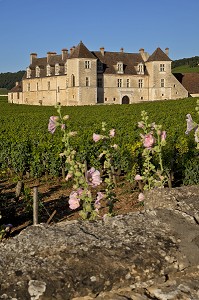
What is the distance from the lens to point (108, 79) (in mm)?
75875

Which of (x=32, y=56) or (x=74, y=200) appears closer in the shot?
(x=74, y=200)

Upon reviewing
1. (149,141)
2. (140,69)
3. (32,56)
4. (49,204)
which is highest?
(32,56)

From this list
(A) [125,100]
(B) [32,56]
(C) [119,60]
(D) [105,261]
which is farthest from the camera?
(B) [32,56]

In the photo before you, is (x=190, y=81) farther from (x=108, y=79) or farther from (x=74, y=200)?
(x=74, y=200)

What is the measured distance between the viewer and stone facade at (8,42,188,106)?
72250 millimetres

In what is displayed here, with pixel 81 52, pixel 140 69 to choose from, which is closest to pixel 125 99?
pixel 140 69

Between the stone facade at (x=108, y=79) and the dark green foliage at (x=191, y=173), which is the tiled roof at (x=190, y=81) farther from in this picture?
the dark green foliage at (x=191, y=173)

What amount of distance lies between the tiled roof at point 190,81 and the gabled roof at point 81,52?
18.3 metres

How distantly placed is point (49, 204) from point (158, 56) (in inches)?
2700

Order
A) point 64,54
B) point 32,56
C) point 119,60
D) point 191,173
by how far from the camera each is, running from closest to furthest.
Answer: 1. point 191,173
2. point 119,60
3. point 64,54
4. point 32,56

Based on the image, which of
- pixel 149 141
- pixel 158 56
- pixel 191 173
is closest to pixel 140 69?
pixel 158 56

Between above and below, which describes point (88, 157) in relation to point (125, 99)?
below

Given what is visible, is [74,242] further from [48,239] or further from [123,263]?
[123,263]

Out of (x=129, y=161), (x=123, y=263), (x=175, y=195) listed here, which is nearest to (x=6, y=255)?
(x=123, y=263)
